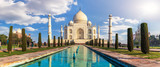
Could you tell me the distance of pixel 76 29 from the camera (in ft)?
178

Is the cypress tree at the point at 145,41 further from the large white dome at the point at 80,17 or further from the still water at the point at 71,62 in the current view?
the large white dome at the point at 80,17

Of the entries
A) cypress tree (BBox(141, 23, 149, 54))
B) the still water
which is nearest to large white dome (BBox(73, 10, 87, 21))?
cypress tree (BBox(141, 23, 149, 54))

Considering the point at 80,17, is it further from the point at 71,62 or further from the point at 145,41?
the point at 71,62

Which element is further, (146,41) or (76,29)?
(76,29)

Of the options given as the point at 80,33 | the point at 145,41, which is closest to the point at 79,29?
the point at 80,33

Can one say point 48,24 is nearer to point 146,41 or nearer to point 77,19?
point 77,19

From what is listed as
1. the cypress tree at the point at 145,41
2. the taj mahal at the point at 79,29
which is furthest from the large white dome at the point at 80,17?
the cypress tree at the point at 145,41

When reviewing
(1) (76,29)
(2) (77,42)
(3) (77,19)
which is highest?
(3) (77,19)

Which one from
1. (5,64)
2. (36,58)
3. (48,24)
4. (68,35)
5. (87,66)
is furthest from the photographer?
(68,35)

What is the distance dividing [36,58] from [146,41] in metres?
7.68

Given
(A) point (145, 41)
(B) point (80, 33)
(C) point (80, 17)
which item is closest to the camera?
(A) point (145, 41)

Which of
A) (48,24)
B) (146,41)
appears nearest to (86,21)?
(48,24)

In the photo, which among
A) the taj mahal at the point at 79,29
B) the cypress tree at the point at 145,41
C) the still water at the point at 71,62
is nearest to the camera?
the still water at the point at 71,62

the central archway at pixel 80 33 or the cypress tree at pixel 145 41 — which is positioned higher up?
the central archway at pixel 80 33
